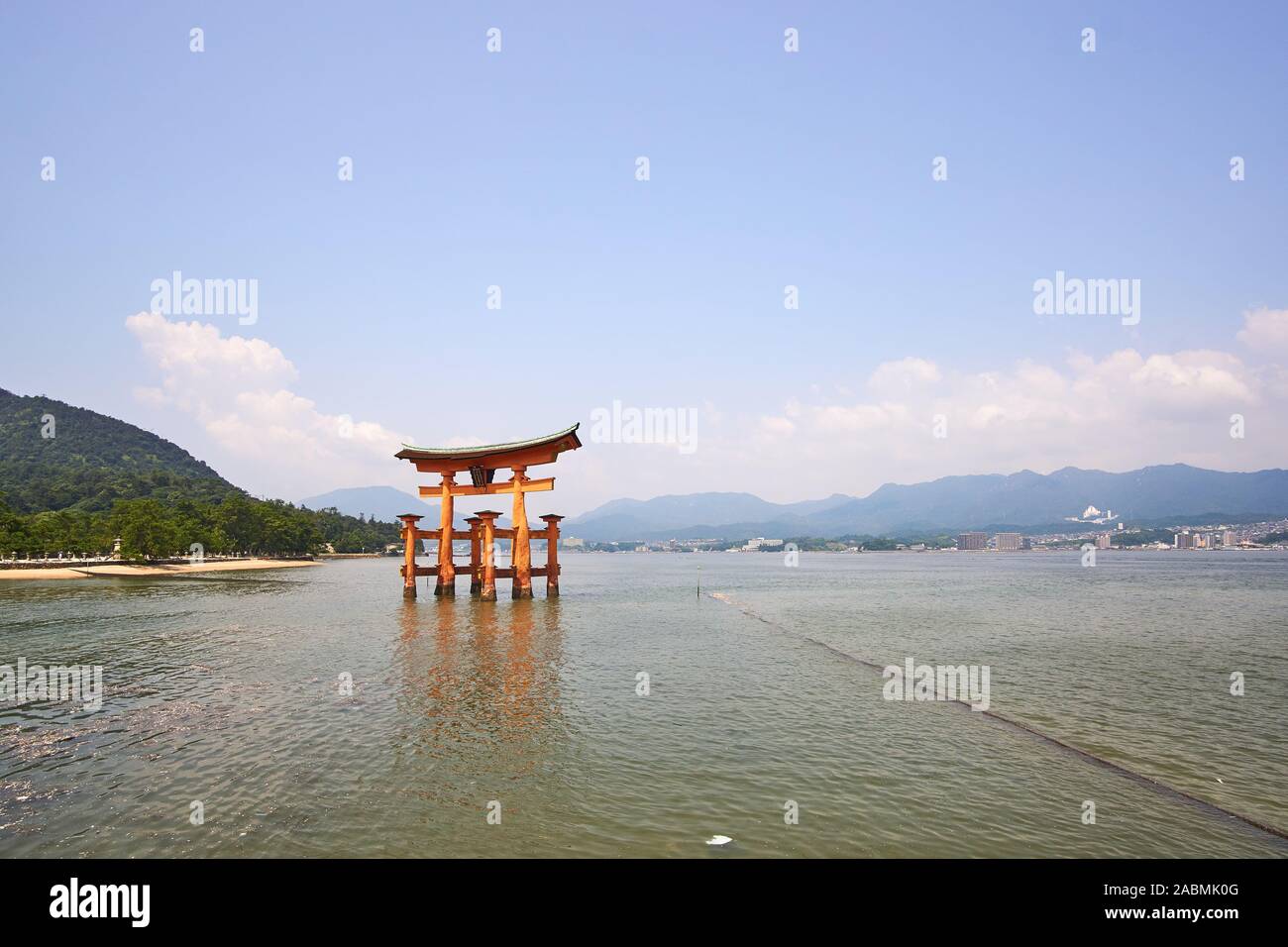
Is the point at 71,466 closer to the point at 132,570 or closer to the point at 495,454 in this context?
the point at 132,570

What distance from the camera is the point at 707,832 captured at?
316 inches

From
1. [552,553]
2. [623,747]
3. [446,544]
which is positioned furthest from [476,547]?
[623,747]

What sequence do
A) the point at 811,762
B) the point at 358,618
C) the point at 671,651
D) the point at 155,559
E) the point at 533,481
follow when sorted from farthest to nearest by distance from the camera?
the point at 155,559
the point at 533,481
the point at 358,618
the point at 671,651
the point at 811,762

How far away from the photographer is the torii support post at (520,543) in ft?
115

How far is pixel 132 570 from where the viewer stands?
237 ft

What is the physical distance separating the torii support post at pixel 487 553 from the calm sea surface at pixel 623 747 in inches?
388

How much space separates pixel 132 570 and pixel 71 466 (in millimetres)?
121821

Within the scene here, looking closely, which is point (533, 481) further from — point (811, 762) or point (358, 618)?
point (811, 762)

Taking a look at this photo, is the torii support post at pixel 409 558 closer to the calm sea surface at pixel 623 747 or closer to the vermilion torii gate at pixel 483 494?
the vermilion torii gate at pixel 483 494

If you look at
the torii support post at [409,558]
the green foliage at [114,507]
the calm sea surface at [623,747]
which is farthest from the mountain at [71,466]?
the calm sea surface at [623,747]

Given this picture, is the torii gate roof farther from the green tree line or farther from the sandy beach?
the green tree line
